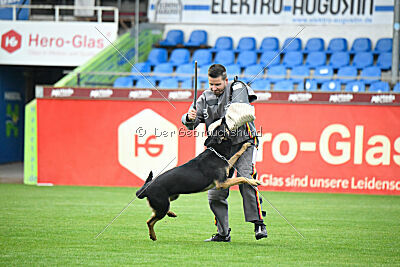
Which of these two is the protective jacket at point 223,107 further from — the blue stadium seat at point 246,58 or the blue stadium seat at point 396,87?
the blue stadium seat at point 246,58

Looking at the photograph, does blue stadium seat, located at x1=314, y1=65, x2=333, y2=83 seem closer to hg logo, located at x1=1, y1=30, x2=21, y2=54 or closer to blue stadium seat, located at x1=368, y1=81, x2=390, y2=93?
blue stadium seat, located at x1=368, y1=81, x2=390, y2=93

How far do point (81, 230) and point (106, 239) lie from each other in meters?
0.70

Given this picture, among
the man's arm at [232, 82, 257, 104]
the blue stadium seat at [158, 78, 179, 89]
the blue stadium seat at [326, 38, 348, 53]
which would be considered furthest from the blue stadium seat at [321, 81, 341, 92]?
the man's arm at [232, 82, 257, 104]

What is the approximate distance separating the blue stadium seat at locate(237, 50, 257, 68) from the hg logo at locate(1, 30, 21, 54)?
5.83m

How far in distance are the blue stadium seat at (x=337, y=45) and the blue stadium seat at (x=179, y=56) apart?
3.70 meters

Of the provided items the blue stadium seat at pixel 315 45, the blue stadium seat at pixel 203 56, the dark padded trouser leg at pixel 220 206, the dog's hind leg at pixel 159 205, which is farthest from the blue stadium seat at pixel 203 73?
the dog's hind leg at pixel 159 205

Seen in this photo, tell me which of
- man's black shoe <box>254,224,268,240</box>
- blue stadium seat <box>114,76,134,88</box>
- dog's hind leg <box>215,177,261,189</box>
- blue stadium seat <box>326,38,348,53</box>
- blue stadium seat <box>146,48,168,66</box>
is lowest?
man's black shoe <box>254,224,268,240</box>

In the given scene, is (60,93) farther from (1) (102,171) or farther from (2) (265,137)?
(2) (265,137)

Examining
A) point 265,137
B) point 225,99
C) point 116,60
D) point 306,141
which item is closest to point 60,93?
point 116,60

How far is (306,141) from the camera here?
39.4 ft

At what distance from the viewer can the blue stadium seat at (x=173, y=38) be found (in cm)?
1712

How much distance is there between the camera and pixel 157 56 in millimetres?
16438

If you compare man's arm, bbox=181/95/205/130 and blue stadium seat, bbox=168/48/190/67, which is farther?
blue stadium seat, bbox=168/48/190/67

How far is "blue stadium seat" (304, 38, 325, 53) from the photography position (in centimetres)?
1619
